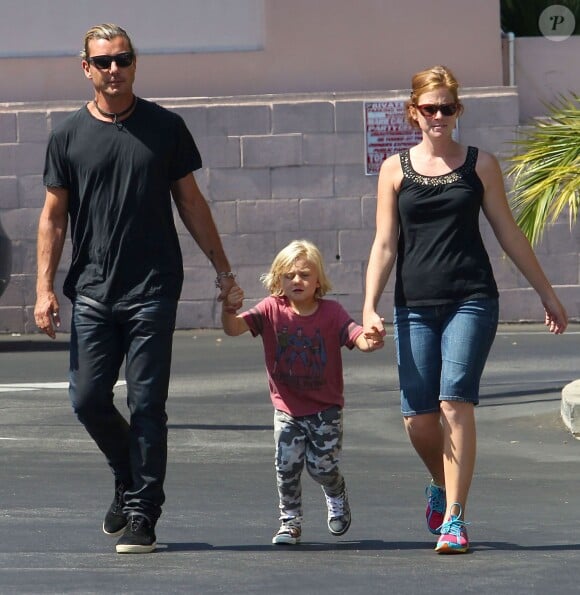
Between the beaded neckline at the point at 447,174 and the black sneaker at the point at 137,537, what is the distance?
161cm

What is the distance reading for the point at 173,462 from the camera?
874cm

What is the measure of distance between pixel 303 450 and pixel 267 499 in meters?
1.26

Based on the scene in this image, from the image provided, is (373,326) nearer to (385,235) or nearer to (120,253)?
(385,235)

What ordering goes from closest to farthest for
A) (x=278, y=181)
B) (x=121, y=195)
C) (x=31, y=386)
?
(x=121, y=195)
(x=31, y=386)
(x=278, y=181)

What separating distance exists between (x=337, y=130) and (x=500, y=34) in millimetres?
1934

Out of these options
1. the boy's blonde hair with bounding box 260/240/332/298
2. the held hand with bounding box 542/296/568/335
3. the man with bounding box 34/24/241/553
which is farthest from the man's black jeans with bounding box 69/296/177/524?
the held hand with bounding box 542/296/568/335

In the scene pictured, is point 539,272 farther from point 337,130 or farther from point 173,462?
point 337,130

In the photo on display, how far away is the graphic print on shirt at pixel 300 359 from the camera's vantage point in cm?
615

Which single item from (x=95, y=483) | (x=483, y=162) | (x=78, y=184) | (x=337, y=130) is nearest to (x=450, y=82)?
(x=483, y=162)

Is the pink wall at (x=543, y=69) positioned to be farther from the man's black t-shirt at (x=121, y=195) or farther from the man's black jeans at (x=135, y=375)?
the man's black jeans at (x=135, y=375)

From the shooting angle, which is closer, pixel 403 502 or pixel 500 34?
pixel 403 502

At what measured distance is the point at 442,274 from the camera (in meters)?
6.02

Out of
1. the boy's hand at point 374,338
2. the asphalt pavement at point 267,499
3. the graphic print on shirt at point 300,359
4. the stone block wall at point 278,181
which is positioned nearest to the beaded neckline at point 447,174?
the boy's hand at point 374,338

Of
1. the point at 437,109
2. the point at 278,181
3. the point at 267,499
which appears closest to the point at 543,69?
the point at 278,181
